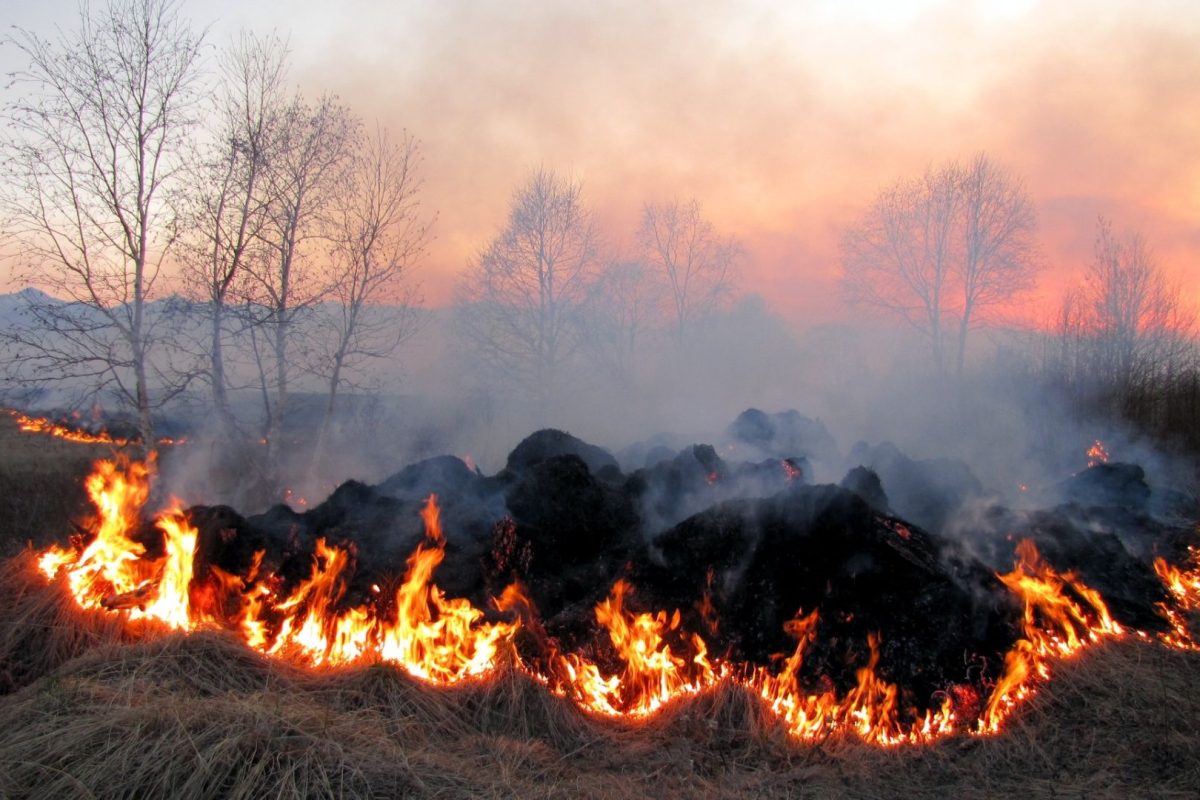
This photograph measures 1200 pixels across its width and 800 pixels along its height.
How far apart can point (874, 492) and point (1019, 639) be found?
213 cm

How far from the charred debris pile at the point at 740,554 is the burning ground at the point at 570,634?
0.02 meters

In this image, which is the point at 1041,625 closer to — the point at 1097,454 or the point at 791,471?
the point at 791,471

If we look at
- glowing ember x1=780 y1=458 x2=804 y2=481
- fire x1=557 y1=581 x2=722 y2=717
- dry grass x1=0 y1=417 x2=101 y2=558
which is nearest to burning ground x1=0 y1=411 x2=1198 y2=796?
fire x1=557 y1=581 x2=722 y2=717

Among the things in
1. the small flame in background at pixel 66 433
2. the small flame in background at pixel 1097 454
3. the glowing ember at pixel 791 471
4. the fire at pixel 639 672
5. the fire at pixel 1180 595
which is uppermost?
the glowing ember at pixel 791 471

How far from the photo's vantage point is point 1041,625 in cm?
496

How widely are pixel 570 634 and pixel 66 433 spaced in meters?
11.7

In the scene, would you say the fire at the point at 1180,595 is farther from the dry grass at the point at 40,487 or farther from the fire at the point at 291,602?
the dry grass at the point at 40,487

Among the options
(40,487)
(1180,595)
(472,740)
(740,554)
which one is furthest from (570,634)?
(40,487)

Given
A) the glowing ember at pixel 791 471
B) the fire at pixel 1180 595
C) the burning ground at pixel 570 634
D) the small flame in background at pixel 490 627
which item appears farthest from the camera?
the glowing ember at pixel 791 471

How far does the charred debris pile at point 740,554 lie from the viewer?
4656 mm

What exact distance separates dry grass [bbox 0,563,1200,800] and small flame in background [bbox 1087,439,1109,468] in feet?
24.2

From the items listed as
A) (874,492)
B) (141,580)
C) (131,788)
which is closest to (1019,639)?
(874,492)

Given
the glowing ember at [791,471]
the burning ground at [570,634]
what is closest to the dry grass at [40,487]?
the burning ground at [570,634]

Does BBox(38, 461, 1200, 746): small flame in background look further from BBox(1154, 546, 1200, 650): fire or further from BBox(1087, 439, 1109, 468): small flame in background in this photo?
BBox(1087, 439, 1109, 468): small flame in background
